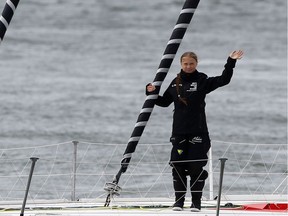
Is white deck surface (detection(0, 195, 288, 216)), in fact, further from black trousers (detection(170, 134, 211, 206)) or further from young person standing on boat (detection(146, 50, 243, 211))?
young person standing on boat (detection(146, 50, 243, 211))

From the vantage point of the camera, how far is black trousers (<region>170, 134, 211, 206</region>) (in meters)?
14.6

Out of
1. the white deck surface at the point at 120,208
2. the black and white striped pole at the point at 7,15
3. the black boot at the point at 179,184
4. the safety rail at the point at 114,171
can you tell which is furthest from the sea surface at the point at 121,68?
the black and white striped pole at the point at 7,15

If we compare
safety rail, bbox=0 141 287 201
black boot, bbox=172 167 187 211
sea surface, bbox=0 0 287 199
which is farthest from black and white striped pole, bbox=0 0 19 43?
sea surface, bbox=0 0 287 199

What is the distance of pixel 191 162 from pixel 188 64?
3.92 ft

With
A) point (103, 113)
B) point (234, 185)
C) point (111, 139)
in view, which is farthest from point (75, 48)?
point (234, 185)

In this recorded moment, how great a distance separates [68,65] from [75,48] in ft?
17.8

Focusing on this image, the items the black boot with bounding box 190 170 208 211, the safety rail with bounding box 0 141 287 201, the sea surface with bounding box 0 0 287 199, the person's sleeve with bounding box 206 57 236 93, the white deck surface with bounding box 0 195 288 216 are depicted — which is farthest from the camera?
the sea surface with bounding box 0 0 287 199

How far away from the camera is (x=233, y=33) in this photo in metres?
59.3

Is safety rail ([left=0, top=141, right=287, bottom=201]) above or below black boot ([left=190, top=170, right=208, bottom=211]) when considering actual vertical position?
above

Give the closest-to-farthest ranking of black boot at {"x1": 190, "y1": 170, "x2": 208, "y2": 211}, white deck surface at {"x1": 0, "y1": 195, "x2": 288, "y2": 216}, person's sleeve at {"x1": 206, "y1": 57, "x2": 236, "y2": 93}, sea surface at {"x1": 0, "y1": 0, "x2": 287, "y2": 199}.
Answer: white deck surface at {"x1": 0, "y1": 195, "x2": 288, "y2": 216}, person's sleeve at {"x1": 206, "y1": 57, "x2": 236, "y2": 93}, black boot at {"x1": 190, "y1": 170, "x2": 208, "y2": 211}, sea surface at {"x1": 0, "y1": 0, "x2": 287, "y2": 199}

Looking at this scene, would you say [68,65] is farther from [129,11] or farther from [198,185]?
[198,185]

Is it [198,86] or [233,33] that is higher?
[233,33]

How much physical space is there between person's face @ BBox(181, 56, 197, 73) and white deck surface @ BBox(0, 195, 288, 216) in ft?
5.58

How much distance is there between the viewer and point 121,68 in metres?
45.9
